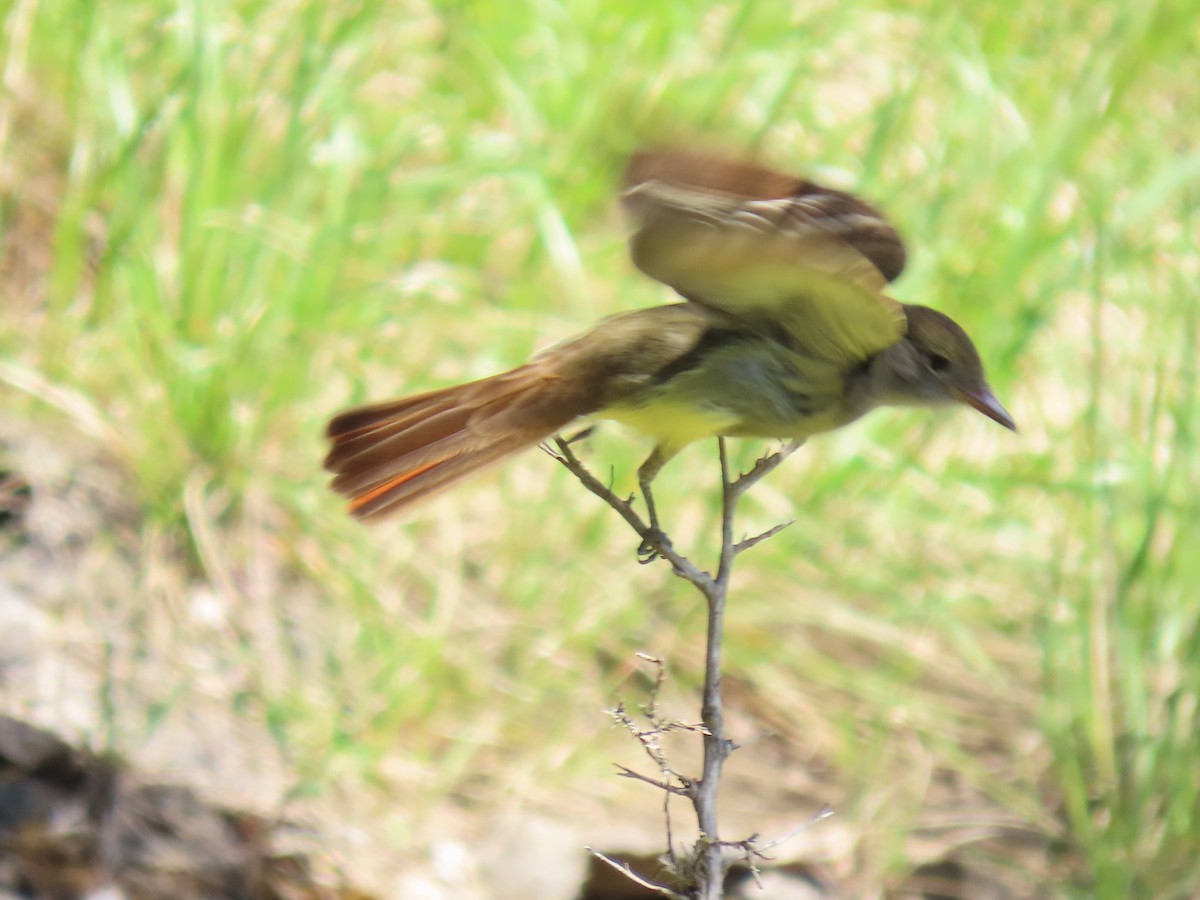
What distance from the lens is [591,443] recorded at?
139 inches

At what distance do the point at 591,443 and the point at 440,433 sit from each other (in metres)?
1.63

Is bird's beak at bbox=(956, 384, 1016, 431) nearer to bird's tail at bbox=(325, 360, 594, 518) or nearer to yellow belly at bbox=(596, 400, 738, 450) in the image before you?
yellow belly at bbox=(596, 400, 738, 450)

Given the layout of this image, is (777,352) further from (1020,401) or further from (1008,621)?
(1020,401)

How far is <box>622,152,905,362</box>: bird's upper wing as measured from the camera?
1.59 metres

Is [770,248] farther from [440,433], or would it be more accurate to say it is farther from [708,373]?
[440,433]

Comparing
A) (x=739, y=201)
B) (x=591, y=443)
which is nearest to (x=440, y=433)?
(x=739, y=201)

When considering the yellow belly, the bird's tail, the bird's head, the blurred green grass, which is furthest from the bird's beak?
the blurred green grass

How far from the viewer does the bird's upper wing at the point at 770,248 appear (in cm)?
159

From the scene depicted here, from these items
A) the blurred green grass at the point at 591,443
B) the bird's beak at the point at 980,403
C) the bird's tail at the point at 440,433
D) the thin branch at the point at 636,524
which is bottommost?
the thin branch at the point at 636,524

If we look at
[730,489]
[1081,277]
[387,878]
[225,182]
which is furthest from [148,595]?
[1081,277]

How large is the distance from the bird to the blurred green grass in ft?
3.32

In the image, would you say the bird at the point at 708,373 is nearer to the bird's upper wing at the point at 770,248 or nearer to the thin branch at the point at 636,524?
the bird's upper wing at the point at 770,248

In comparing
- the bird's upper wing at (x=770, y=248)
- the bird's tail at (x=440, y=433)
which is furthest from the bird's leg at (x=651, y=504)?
the bird's upper wing at (x=770, y=248)

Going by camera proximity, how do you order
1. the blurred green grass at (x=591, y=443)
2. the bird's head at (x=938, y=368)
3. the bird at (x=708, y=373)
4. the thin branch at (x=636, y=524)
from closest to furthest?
the thin branch at (x=636, y=524) < the bird at (x=708, y=373) < the bird's head at (x=938, y=368) < the blurred green grass at (x=591, y=443)
